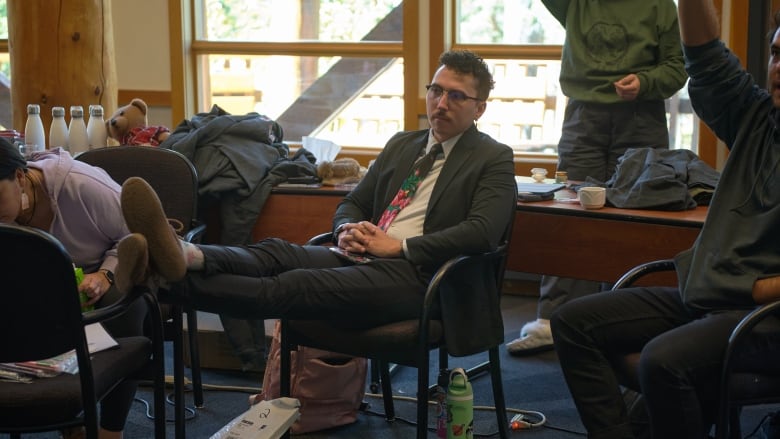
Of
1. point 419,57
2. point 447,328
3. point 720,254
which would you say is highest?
point 419,57

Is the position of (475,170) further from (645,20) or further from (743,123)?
(645,20)

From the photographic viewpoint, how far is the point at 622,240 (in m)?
2.84

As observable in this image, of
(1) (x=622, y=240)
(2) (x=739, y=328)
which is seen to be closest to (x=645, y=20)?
(1) (x=622, y=240)

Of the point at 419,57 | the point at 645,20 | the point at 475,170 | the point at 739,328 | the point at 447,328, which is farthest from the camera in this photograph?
the point at 419,57

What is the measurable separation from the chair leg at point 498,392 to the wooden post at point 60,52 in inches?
88.6

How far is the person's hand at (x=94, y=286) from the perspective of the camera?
7.68ft

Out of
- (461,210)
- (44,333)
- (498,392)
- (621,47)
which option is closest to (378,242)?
(461,210)

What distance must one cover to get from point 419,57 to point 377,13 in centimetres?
35

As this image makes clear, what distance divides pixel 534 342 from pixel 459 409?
117cm

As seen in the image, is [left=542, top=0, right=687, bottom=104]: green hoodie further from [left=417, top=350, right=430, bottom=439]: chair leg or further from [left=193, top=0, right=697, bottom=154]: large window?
[left=417, top=350, right=430, bottom=439]: chair leg

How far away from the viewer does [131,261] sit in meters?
2.10

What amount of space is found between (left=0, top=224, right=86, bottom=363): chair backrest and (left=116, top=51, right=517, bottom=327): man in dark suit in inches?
7.3

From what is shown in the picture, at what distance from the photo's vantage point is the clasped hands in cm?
263

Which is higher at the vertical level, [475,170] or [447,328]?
[475,170]
